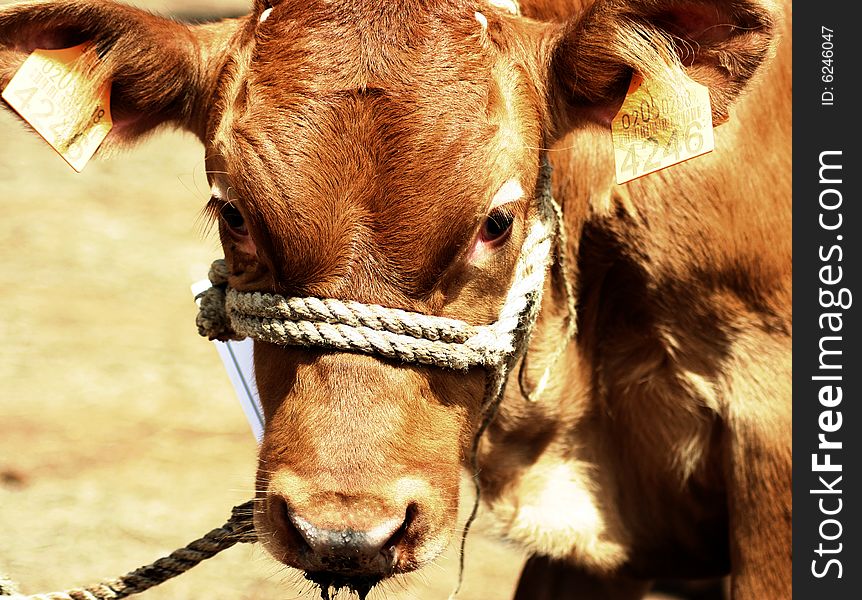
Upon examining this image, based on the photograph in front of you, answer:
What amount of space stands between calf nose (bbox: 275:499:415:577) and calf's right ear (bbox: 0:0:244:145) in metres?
1.14

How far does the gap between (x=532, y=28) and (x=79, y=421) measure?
4.08 metres

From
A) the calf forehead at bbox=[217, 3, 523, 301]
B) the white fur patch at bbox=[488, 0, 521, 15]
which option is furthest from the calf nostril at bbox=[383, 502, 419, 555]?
the white fur patch at bbox=[488, 0, 521, 15]

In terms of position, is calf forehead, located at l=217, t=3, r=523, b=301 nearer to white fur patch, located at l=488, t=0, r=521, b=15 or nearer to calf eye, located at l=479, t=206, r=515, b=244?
calf eye, located at l=479, t=206, r=515, b=244

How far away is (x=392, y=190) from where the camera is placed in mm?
2439

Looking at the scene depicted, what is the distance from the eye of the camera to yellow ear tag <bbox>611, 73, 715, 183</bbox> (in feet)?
8.90

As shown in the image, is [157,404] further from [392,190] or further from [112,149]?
[392,190]

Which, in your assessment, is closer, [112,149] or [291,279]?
[291,279]

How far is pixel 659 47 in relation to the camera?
2695mm

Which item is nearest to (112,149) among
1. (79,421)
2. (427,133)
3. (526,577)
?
(427,133)

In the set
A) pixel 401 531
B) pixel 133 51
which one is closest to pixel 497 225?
pixel 401 531

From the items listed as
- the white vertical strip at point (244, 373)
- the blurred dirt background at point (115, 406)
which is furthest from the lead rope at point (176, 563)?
the white vertical strip at point (244, 373)

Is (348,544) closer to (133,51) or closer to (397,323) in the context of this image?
(397,323)

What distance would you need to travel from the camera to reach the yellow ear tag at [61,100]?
2.73 metres

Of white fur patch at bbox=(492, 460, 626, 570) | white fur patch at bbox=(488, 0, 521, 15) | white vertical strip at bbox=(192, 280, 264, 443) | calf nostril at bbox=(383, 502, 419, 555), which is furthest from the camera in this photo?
white fur patch at bbox=(492, 460, 626, 570)
